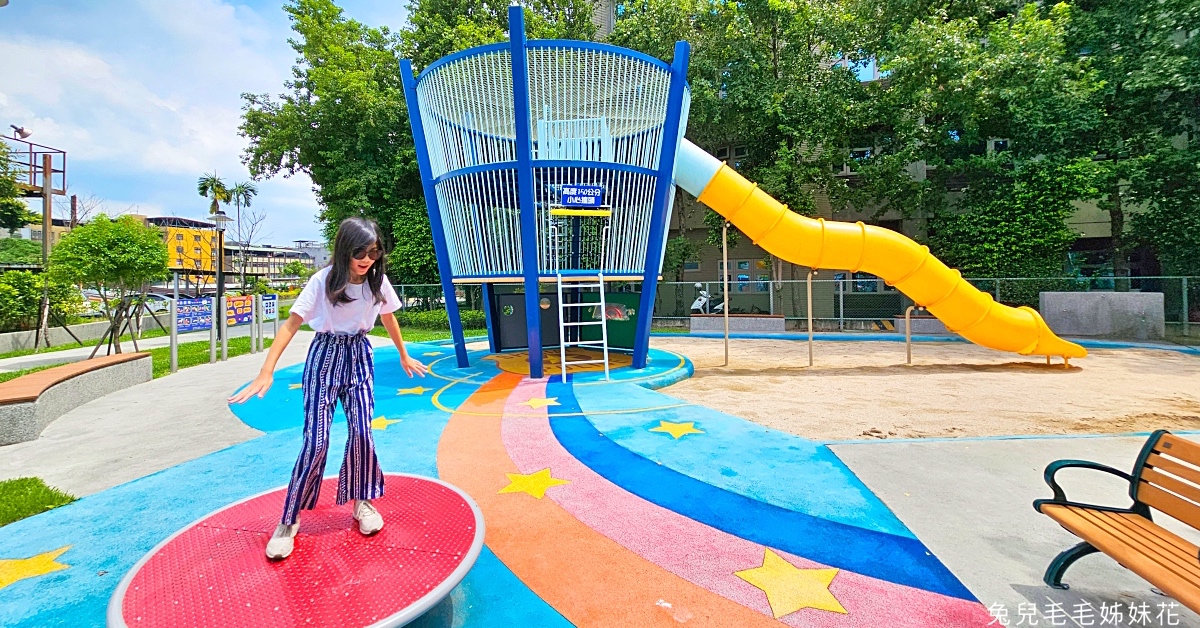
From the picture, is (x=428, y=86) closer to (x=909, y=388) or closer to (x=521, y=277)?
(x=521, y=277)

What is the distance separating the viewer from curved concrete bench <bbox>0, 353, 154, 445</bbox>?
6.27 m

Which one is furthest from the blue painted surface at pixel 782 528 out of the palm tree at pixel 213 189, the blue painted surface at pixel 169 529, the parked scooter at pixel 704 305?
the palm tree at pixel 213 189

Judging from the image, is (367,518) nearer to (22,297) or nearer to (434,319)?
(434,319)

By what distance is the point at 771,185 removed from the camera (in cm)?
2098

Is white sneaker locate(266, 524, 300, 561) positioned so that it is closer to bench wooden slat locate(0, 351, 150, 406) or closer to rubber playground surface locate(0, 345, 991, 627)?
rubber playground surface locate(0, 345, 991, 627)

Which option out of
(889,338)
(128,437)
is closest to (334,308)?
(128,437)

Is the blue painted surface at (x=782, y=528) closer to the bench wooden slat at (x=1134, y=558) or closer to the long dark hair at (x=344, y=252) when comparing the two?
the bench wooden slat at (x=1134, y=558)

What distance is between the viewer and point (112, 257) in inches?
458

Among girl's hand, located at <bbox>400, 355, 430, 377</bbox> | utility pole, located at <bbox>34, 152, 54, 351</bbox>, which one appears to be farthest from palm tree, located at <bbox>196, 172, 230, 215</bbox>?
girl's hand, located at <bbox>400, 355, 430, 377</bbox>

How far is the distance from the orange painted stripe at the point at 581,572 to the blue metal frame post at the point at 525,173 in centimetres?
431

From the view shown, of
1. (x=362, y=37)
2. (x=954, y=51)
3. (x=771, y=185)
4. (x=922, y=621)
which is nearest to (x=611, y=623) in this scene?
(x=922, y=621)

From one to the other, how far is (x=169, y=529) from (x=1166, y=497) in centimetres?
642

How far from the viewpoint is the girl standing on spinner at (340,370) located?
3066 millimetres

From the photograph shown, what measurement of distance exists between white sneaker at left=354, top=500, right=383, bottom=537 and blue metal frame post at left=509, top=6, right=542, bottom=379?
220 inches
